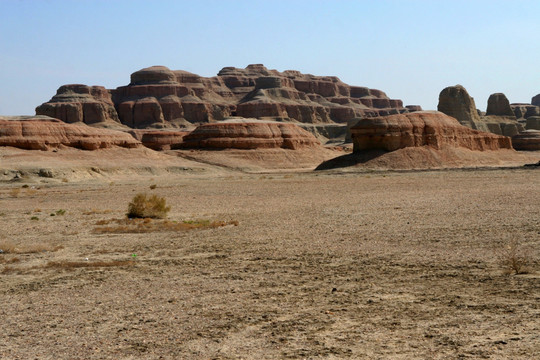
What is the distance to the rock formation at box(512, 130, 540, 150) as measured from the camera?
9531 centimetres

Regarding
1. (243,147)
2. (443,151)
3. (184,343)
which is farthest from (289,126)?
(184,343)

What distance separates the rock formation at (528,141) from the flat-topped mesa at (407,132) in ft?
89.6

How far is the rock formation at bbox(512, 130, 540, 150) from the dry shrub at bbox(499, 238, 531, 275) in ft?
292

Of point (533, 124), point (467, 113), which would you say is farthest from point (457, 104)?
point (533, 124)

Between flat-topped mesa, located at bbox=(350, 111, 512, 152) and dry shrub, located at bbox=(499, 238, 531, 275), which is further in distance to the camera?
flat-topped mesa, located at bbox=(350, 111, 512, 152)

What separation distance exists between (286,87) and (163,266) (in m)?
175

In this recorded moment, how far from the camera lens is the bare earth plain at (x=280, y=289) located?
788 cm

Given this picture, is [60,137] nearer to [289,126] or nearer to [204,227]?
[289,126]

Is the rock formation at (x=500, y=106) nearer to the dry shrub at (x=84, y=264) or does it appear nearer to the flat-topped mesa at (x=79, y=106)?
the flat-topped mesa at (x=79, y=106)

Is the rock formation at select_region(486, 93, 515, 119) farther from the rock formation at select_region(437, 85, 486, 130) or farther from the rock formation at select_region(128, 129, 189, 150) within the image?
the rock formation at select_region(128, 129, 189, 150)

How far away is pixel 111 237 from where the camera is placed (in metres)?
18.4

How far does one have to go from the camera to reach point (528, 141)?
9588cm

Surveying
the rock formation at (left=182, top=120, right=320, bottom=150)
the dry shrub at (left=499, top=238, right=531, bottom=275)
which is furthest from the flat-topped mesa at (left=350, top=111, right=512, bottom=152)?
the dry shrub at (left=499, top=238, right=531, bottom=275)

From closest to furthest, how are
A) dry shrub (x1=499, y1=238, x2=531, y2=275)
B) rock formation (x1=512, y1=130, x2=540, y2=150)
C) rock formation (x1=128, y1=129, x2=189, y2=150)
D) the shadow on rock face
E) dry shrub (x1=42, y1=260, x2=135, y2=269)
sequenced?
1. dry shrub (x1=499, y1=238, x2=531, y2=275)
2. dry shrub (x1=42, y1=260, x2=135, y2=269)
3. the shadow on rock face
4. rock formation (x1=512, y1=130, x2=540, y2=150)
5. rock formation (x1=128, y1=129, x2=189, y2=150)
